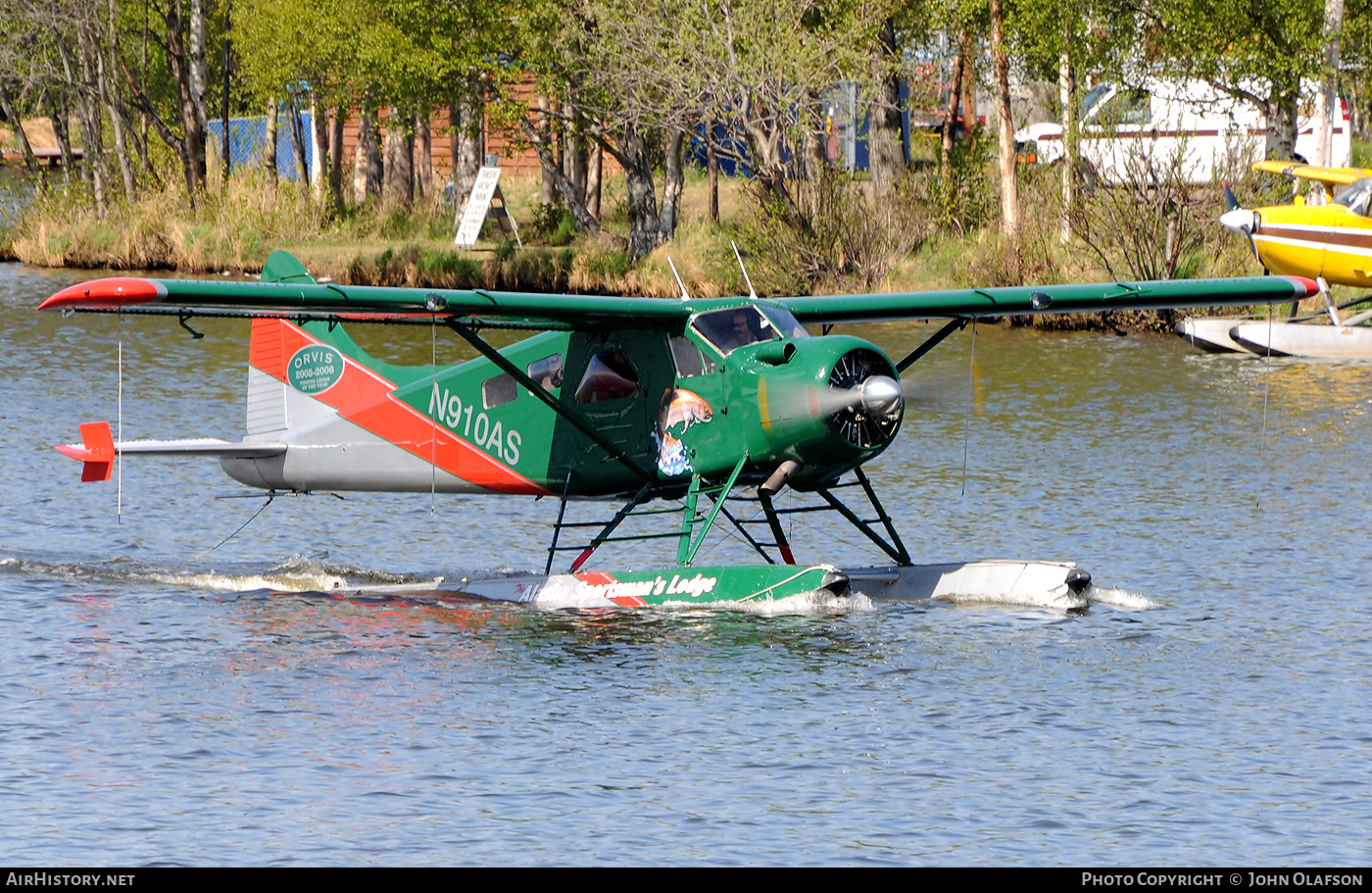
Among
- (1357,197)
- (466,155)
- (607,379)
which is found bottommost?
(607,379)

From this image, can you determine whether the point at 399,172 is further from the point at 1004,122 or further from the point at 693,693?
the point at 693,693

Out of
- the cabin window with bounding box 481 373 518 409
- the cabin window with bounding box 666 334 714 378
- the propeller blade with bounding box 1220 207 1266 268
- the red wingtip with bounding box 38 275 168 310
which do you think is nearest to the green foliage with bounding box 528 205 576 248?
the propeller blade with bounding box 1220 207 1266 268

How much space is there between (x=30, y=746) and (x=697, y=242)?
27304mm

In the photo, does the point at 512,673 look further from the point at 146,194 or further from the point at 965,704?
the point at 146,194

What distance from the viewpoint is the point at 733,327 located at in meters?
13.1

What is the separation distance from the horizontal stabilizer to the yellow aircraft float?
656 inches

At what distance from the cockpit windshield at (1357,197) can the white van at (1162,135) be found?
3189 mm

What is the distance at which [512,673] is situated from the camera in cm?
1184

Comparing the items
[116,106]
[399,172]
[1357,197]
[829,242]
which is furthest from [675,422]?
[399,172]

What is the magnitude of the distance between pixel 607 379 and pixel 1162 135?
951 inches

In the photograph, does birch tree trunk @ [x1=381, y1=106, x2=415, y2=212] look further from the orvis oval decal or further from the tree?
the orvis oval decal

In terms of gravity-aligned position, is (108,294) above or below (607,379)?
above

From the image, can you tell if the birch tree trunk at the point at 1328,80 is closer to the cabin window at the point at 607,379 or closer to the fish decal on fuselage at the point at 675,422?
the cabin window at the point at 607,379
